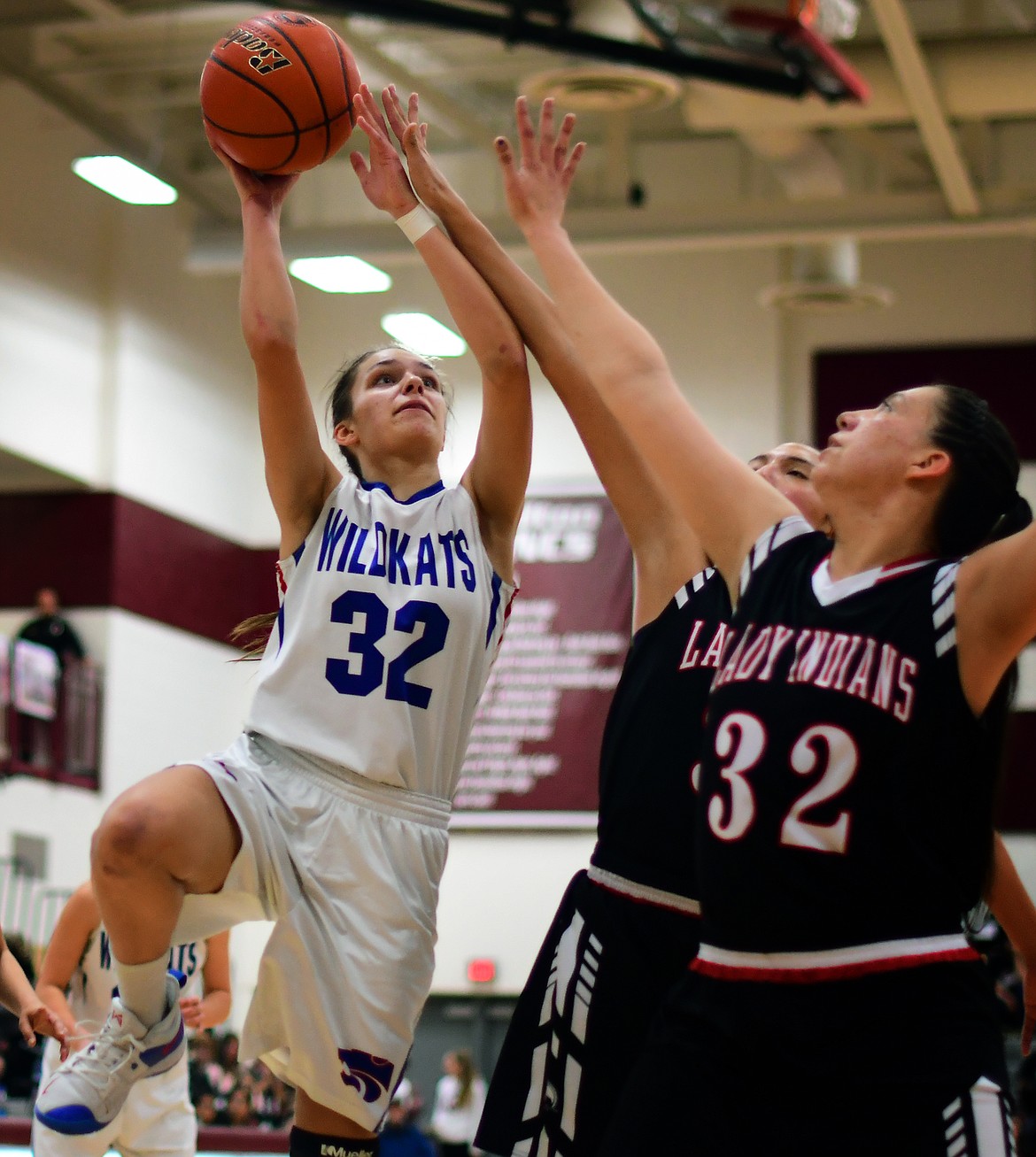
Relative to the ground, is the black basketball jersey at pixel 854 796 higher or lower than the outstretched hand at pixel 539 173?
lower

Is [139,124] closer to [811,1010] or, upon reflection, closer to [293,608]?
[293,608]

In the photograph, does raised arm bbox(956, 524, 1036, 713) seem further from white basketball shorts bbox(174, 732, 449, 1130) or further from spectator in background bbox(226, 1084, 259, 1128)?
spectator in background bbox(226, 1084, 259, 1128)

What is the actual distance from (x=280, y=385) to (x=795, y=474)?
1168 mm

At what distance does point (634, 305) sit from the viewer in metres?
15.4

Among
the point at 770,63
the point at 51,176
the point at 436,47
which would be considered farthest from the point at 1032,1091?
the point at 51,176

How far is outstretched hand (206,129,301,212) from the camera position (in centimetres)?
392

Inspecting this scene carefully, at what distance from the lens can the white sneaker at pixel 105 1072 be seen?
11.3 feet

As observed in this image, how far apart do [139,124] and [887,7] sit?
24.9 ft

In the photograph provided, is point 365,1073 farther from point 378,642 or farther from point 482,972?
point 482,972

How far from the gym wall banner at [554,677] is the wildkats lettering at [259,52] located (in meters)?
10.7

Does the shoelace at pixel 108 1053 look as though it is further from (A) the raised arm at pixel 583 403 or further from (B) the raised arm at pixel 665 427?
(B) the raised arm at pixel 665 427

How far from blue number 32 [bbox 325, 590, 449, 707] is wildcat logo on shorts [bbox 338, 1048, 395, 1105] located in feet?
2.47

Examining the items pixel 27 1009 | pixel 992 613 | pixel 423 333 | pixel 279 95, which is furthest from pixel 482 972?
pixel 992 613

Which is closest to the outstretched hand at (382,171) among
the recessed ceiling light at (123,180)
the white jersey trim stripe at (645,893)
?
the white jersey trim stripe at (645,893)
